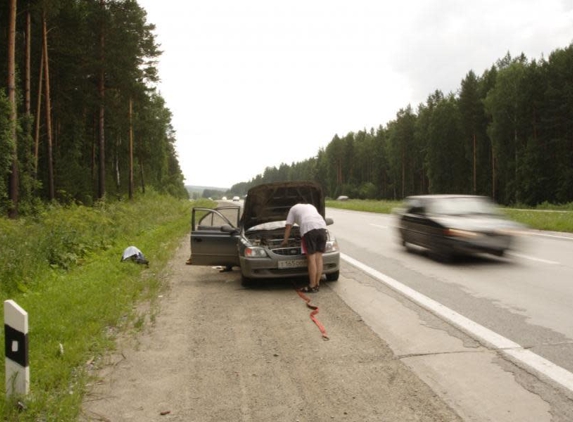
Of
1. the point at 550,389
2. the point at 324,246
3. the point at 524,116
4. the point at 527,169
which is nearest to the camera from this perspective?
the point at 550,389

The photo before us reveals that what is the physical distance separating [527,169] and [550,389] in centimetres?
4959

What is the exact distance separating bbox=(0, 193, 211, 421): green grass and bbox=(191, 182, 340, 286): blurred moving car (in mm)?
1283

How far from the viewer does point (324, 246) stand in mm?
7754

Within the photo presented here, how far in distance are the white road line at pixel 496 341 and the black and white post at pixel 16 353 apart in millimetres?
4251

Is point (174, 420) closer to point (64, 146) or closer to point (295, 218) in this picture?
point (295, 218)

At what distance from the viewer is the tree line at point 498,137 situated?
46.7 metres

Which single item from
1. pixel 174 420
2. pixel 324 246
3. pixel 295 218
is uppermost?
pixel 295 218

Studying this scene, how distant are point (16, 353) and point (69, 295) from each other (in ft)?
12.0

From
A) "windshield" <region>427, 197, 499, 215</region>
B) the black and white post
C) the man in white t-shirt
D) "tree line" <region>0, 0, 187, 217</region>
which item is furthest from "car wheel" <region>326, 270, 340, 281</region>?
"tree line" <region>0, 0, 187, 217</region>

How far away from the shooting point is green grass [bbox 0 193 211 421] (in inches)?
148

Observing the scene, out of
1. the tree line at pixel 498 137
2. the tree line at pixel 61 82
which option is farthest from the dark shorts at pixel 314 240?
the tree line at pixel 498 137

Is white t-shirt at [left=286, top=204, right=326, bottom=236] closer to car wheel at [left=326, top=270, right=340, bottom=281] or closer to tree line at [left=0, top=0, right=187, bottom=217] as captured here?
car wheel at [left=326, top=270, right=340, bottom=281]

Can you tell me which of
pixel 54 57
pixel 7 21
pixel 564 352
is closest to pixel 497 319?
pixel 564 352

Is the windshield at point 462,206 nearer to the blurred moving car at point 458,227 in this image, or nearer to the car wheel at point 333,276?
the blurred moving car at point 458,227
